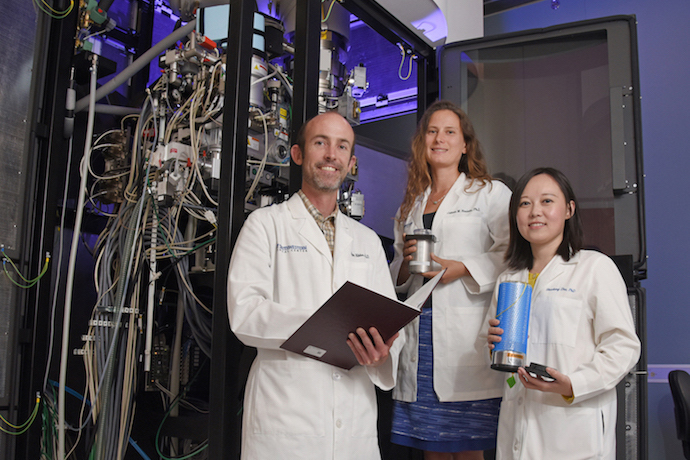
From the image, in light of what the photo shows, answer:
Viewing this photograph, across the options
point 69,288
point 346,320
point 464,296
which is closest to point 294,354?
point 346,320

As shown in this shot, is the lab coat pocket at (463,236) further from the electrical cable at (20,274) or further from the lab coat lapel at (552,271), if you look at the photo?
the electrical cable at (20,274)

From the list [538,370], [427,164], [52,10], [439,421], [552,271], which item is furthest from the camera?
[52,10]

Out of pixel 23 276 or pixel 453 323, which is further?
pixel 23 276

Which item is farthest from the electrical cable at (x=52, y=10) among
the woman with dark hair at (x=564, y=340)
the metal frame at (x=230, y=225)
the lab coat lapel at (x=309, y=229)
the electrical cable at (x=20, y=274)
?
the woman with dark hair at (x=564, y=340)

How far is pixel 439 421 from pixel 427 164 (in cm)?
91

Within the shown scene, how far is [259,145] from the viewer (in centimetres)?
243

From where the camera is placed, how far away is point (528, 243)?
5.68ft

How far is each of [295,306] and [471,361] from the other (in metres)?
0.61

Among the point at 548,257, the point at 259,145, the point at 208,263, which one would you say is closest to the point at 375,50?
the point at 259,145

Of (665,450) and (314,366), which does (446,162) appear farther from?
(665,450)

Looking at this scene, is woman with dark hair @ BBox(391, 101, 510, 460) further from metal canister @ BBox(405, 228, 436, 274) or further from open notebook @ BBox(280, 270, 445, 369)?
open notebook @ BBox(280, 270, 445, 369)

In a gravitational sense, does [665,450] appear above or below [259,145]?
below

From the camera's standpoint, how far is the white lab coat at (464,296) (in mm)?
1810

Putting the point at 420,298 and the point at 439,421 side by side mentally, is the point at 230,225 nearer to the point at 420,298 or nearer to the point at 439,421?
the point at 420,298
